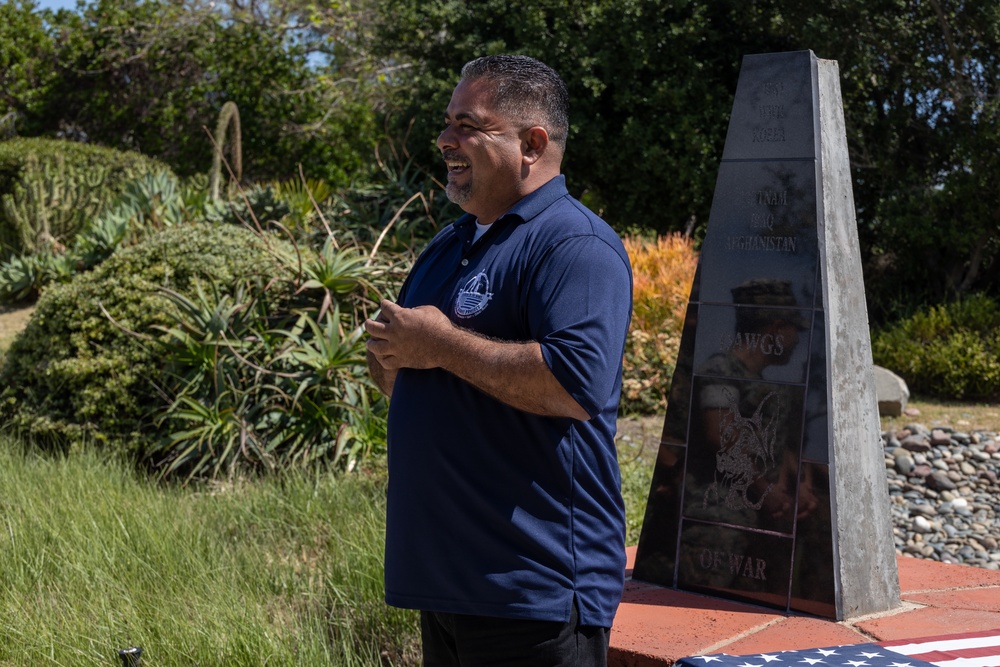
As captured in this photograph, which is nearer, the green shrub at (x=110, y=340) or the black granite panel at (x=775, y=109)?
the black granite panel at (x=775, y=109)

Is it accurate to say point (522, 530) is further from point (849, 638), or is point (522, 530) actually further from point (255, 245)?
point (255, 245)

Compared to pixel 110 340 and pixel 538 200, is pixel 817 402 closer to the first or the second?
pixel 538 200

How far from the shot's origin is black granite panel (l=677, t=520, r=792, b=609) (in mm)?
3516

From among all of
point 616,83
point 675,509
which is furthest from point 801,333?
point 616,83

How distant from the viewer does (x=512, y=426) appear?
2162 mm

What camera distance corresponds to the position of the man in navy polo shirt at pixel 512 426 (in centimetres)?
209

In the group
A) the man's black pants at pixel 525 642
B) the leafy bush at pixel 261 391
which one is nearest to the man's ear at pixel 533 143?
→ the man's black pants at pixel 525 642

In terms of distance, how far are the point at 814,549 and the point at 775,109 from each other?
4.80ft

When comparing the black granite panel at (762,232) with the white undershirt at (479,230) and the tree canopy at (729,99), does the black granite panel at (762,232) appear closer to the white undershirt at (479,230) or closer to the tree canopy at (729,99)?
the white undershirt at (479,230)

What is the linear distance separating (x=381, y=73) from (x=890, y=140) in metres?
8.94

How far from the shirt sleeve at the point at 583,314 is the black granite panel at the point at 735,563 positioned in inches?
63.6

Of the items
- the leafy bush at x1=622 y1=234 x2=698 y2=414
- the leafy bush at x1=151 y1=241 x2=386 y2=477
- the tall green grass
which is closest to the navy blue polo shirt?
the tall green grass

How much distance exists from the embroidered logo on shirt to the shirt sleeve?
115 millimetres

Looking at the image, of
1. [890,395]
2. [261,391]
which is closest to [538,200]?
[261,391]
